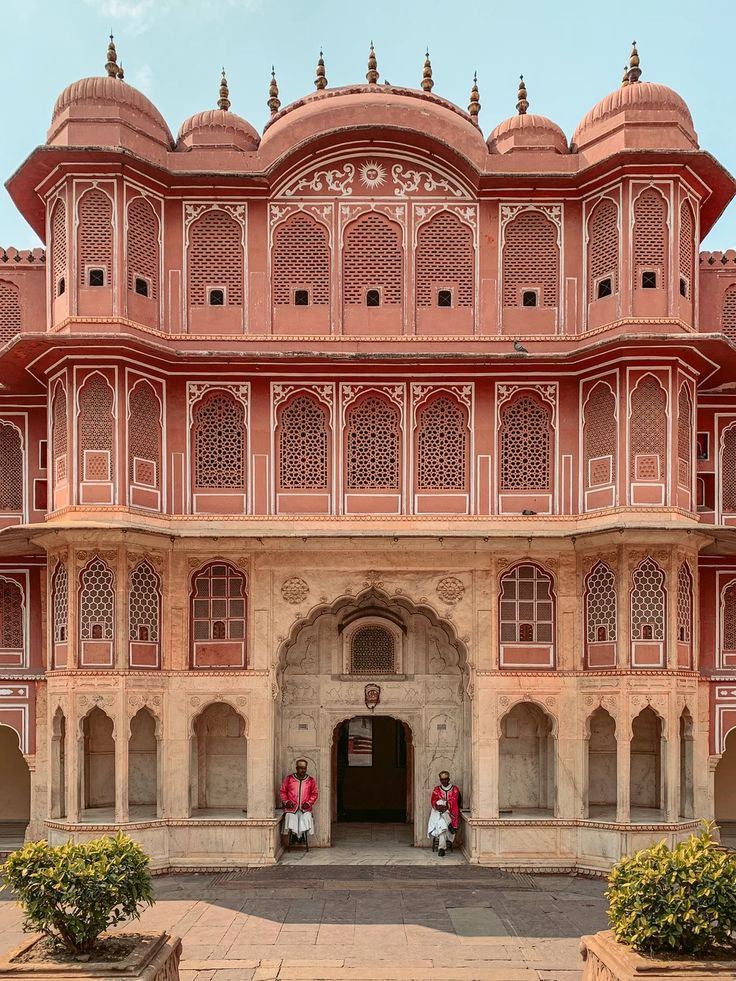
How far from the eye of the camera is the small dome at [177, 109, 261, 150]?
15492 mm

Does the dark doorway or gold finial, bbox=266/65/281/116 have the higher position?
gold finial, bbox=266/65/281/116

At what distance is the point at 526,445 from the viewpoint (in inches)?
596

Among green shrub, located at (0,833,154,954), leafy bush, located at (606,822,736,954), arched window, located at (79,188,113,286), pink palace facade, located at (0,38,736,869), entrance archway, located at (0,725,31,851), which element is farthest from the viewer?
entrance archway, located at (0,725,31,851)

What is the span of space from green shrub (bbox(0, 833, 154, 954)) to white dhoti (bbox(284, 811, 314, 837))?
6565 mm

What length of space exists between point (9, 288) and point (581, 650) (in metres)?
11.3

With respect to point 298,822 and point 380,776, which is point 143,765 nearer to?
point 298,822

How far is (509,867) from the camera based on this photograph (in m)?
14.3

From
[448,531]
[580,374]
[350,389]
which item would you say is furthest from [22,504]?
[580,374]

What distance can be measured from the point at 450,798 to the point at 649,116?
11180 mm

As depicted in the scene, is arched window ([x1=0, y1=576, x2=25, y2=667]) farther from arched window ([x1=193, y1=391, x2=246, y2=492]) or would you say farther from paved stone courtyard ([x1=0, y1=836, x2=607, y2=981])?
paved stone courtyard ([x1=0, y1=836, x2=607, y2=981])

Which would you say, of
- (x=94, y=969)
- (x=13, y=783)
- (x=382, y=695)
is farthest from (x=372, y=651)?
(x=94, y=969)

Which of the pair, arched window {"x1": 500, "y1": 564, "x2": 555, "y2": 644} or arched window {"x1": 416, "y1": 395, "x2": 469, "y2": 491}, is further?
arched window {"x1": 416, "y1": 395, "x2": 469, "y2": 491}

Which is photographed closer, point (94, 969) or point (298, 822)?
point (94, 969)

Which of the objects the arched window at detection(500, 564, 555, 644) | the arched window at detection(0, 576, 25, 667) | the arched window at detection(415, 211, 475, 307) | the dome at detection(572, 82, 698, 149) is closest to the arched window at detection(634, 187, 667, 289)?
the dome at detection(572, 82, 698, 149)
